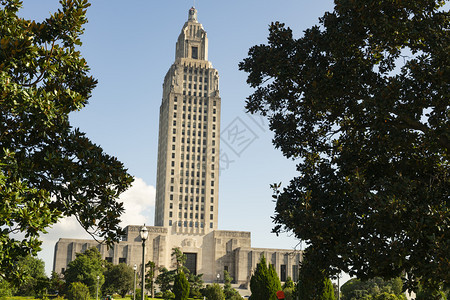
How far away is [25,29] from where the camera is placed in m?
11.3

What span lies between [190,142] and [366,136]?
327 feet

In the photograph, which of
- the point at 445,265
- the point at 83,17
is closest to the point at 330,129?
the point at 445,265

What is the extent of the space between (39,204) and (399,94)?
858 centimetres

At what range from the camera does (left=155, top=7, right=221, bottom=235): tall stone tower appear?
10962cm

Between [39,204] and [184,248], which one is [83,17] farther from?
[184,248]

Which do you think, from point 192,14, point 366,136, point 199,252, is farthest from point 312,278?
point 192,14

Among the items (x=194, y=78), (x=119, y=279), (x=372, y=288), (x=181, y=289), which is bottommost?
(x=372, y=288)

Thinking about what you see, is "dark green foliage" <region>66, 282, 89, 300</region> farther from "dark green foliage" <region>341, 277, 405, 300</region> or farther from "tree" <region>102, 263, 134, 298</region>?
"dark green foliage" <region>341, 277, 405, 300</region>

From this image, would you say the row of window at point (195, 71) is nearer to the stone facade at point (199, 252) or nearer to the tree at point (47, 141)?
the stone facade at point (199, 252)

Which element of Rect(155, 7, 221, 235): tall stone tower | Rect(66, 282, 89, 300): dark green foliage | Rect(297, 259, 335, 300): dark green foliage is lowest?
Rect(66, 282, 89, 300): dark green foliage

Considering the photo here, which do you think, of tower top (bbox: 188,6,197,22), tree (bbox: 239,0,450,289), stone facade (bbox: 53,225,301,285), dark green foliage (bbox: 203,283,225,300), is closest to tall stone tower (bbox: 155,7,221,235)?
tower top (bbox: 188,6,197,22)

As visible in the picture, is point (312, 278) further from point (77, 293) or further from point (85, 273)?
point (85, 273)

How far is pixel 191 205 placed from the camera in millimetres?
110062

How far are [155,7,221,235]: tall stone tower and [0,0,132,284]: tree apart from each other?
9807 centimetres
